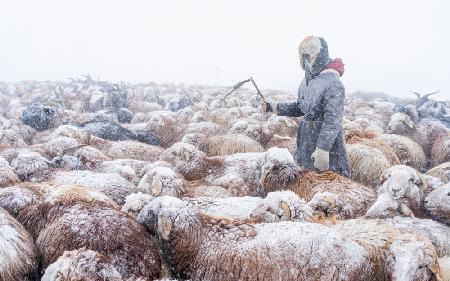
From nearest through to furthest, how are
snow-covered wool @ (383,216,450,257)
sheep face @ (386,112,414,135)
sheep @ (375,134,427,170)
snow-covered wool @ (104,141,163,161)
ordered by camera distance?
snow-covered wool @ (383,216,450,257), sheep @ (375,134,427,170), snow-covered wool @ (104,141,163,161), sheep face @ (386,112,414,135)

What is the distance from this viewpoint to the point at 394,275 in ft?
9.96

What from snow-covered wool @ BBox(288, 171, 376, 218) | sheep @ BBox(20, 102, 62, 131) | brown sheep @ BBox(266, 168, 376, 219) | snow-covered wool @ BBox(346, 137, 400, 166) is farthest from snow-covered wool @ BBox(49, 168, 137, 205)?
sheep @ BBox(20, 102, 62, 131)

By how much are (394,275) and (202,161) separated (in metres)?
3.84

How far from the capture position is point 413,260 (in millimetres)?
2986

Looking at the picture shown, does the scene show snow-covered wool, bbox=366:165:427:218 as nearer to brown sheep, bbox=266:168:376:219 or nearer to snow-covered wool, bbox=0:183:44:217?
brown sheep, bbox=266:168:376:219

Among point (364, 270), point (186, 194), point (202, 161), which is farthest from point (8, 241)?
point (202, 161)

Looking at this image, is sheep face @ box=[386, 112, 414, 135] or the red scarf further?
sheep face @ box=[386, 112, 414, 135]

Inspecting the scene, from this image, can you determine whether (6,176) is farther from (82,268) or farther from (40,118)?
(40,118)

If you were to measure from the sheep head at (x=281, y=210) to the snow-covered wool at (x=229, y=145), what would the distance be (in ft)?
13.1

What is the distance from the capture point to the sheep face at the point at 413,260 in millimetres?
2930

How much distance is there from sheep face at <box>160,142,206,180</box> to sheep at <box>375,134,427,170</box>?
3.18 meters

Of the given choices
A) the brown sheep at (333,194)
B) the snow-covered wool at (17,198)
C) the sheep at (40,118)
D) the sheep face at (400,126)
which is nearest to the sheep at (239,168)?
the brown sheep at (333,194)

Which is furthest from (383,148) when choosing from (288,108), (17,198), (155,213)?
(17,198)

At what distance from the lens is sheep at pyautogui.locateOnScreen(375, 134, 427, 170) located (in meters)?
7.70
